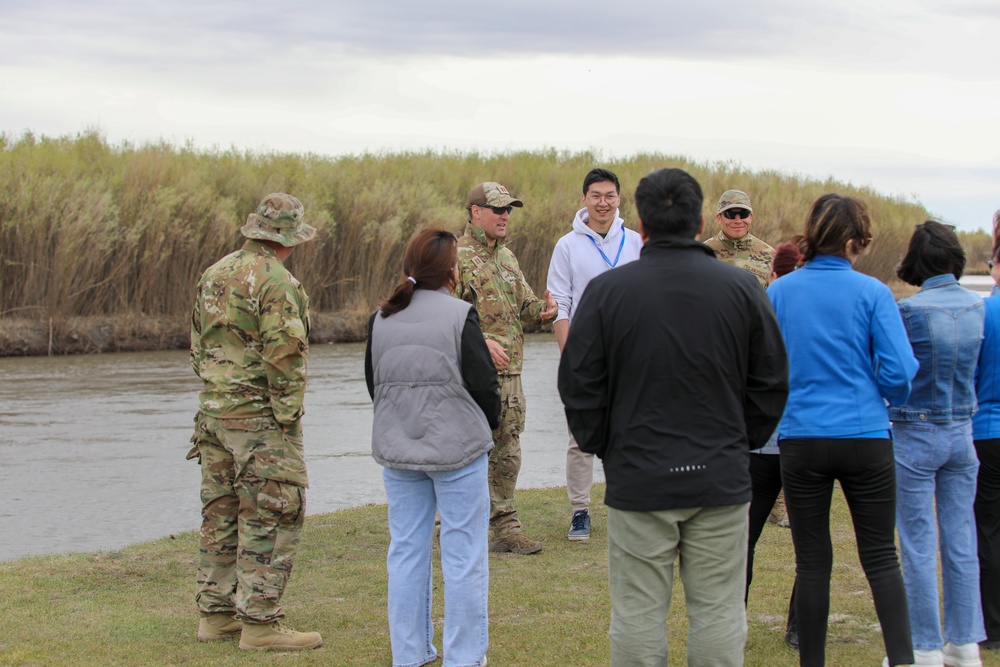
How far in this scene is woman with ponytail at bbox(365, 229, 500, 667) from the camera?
4.21 metres

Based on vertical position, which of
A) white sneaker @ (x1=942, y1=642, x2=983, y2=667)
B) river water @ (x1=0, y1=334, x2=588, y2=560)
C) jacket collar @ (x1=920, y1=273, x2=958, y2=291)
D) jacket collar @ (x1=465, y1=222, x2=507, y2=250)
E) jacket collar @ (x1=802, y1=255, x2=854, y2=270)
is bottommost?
river water @ (x1=0, y1=334, x2=588, y2=560)

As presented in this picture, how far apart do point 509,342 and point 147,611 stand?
8.14ft

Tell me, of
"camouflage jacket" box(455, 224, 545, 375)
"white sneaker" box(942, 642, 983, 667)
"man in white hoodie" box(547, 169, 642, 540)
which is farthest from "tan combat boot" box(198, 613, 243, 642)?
"white sneaker" box(942, 642, 983, 667)

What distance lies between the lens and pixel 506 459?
649 centimetres

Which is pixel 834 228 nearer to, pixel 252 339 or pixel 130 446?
pixel 252 339

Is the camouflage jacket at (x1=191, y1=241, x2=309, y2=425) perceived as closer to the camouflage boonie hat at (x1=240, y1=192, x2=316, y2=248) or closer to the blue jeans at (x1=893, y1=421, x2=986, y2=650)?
the camouflage boonie hat at (x1=240, y1=192, x2=316, y2=248)

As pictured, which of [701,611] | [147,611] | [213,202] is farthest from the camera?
[213,202]

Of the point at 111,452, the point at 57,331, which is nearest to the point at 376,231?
the point at 57,331

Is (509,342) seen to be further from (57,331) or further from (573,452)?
(57,331)

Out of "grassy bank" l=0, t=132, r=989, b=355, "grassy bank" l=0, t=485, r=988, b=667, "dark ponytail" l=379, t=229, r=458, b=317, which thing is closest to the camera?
"dark ponytail" l=379, t=229, r=458, b=317

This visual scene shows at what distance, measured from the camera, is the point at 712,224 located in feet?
89.6

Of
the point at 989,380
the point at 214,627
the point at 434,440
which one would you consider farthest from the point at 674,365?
the point at 214,627

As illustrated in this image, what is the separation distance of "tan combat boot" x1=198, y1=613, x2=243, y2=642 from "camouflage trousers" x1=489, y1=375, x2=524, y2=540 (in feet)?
6.54

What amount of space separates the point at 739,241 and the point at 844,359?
3.01 metres
